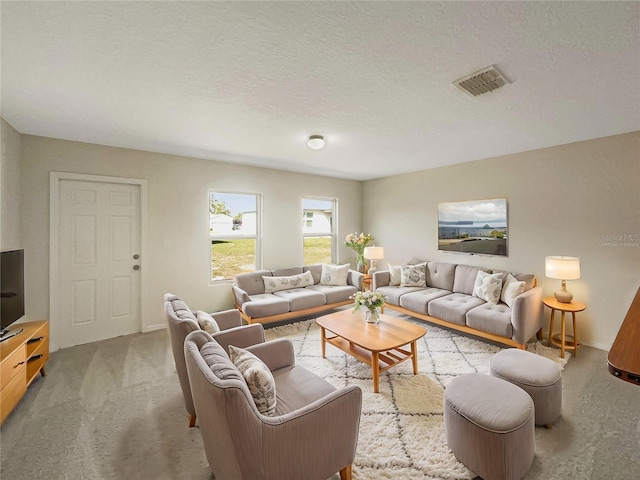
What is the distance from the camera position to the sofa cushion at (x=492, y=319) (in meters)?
3.04

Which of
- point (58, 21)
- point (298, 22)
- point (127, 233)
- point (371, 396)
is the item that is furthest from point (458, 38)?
point (127, 233)

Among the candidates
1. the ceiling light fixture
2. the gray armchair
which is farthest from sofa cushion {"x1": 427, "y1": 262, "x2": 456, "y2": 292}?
the gray armchair

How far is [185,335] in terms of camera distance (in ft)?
6.00

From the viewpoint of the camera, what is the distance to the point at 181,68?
1819 millimetres

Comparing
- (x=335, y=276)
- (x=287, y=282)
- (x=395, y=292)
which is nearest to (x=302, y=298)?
(x=287, y=282)

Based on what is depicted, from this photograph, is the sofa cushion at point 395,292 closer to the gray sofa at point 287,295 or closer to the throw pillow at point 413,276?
the throw pillow at point 413,276

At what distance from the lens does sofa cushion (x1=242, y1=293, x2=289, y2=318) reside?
368 cm

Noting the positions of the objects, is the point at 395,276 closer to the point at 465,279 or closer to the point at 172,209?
the point at 465,279

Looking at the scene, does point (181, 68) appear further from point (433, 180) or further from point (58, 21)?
point (433, 180)

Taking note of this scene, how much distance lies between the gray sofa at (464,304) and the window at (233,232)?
7.30 ft

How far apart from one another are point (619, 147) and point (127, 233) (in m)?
6.04

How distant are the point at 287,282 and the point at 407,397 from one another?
102 inches

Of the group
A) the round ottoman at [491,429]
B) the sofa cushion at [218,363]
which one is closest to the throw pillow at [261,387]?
the sofa cushion at [218,363]

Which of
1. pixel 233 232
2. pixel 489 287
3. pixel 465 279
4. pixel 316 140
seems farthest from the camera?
pixel 233 232
